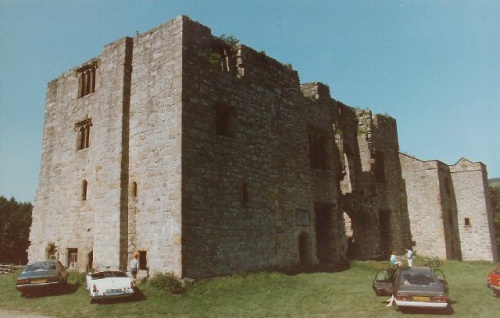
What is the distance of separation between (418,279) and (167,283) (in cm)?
787

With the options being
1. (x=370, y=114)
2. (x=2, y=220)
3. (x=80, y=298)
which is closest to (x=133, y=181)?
(x=80, y=298)

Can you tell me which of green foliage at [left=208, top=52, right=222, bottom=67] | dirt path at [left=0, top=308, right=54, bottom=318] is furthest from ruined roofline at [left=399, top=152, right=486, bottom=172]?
dirt path at [left=0, top=308, right=54, bottom=318]

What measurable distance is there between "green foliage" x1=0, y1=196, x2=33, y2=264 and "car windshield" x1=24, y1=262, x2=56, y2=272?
28.7m

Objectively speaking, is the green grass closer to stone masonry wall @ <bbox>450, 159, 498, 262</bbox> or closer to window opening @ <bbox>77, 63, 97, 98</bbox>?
window opening @ <bbox>77, 63, 97, 98</bbox>

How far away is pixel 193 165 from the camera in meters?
14.9

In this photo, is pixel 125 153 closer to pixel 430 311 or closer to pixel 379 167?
pixel 430 311

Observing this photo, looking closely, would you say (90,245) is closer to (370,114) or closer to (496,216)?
(370,114)

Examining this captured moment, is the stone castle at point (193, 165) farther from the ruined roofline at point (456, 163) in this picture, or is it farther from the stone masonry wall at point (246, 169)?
the ruined roofline at point (456, 163)

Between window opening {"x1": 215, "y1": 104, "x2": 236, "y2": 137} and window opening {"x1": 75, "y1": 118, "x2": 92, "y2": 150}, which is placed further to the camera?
window opening {"x1": 75, "y1": 118, "x2": 92, "y2": 150}

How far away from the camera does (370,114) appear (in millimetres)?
27047

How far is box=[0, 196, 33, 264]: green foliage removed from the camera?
133 feet

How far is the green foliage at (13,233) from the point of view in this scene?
40594 millimetres

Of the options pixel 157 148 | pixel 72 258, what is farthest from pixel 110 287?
pixel 72 258

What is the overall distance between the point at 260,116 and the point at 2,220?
36.8 m
